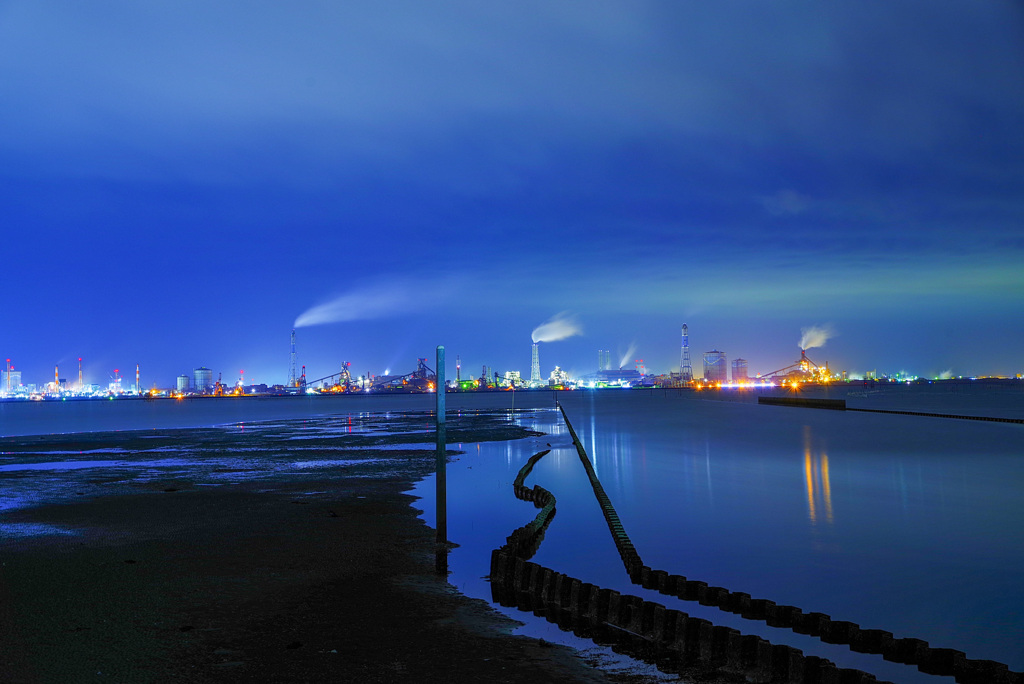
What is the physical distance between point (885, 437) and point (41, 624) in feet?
196

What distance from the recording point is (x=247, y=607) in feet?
36.9

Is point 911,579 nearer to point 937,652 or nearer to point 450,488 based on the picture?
point 937,652

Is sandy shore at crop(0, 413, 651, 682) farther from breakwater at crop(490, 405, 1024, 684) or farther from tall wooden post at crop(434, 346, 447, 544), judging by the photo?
breakwater at crop(490, 405, 1024, 684)

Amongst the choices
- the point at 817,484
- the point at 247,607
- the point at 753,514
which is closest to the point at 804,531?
the point at 753,514

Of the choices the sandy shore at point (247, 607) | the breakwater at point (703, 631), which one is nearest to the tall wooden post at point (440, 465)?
the sandy shore at point (247, 607)

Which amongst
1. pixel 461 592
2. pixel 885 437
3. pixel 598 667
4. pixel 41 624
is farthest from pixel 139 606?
pixel 885 437

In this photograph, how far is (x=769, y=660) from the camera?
351 inches

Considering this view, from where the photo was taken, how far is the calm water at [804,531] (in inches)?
517

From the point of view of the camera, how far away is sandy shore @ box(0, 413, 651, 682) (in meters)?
8.92

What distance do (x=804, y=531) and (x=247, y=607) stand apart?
15238 millimetres

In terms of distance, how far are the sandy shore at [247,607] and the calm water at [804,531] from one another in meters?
1.28

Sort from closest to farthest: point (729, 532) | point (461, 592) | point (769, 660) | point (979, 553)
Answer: point (769, 660) < point (461, 592) < point (979, 553) < point (729, 532)

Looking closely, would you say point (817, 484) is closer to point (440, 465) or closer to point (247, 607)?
point (440, 465)

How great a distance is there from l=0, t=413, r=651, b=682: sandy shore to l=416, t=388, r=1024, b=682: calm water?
1.28 m
